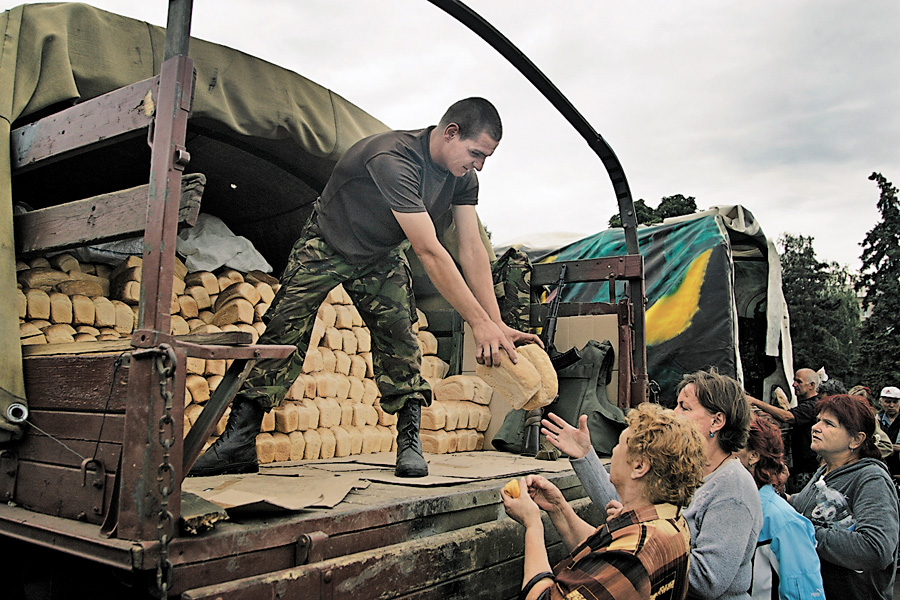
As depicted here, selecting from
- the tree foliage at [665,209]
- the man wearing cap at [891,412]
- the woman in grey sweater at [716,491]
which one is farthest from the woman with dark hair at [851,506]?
the tree foliage at [665,209]

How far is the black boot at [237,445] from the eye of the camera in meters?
2.81

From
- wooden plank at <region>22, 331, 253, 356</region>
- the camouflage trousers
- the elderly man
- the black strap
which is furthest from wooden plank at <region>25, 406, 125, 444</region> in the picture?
the elderly man

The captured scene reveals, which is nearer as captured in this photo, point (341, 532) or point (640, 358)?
point (341, 532)

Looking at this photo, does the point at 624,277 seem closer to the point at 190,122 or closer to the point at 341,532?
the point at 190,122

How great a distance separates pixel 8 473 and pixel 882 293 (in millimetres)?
15875

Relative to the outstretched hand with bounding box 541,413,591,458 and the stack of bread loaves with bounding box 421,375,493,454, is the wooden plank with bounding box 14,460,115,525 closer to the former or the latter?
the outstretched hand with bounding box 541,413,591,458

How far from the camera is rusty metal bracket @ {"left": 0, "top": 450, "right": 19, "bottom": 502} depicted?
2.13m

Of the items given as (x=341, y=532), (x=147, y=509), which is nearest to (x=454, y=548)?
(x=341, y=532)

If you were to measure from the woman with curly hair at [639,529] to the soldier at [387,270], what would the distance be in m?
0.88

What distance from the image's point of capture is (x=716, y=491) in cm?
237

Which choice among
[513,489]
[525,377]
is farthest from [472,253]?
[513,489]

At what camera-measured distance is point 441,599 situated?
2197 millimetres

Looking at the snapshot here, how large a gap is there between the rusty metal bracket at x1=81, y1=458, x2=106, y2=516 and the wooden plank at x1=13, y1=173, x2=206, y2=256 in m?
0.62

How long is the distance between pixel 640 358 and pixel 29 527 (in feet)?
12.6
